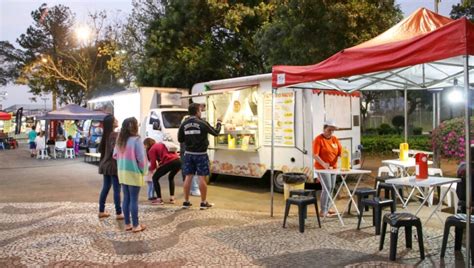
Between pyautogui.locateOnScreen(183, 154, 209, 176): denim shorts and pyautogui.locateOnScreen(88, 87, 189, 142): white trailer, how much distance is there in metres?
6.33

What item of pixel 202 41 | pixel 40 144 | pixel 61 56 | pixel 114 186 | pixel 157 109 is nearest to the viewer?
pixel 114 186

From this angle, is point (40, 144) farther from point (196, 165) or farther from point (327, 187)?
point (327, 187)

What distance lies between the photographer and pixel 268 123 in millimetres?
9695

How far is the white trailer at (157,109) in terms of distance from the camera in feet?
46.6

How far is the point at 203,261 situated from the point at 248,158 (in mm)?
5105

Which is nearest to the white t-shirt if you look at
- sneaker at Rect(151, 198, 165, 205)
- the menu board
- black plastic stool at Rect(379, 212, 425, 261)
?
sneaker at Rect(151, 198, 165, 205)

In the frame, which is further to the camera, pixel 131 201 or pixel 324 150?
pixel 324 150

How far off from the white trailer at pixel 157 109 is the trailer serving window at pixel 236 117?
10.6 ft

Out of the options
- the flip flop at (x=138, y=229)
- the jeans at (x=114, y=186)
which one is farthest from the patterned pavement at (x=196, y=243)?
the jeans at (x=114, y=186)

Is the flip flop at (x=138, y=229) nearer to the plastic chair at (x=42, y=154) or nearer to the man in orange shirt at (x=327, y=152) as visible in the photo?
the man in orange shirt at (x=327, y=152)

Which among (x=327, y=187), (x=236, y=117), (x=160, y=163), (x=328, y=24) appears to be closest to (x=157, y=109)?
(x=236, y=117)

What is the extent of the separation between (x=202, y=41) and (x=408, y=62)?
1450 cm

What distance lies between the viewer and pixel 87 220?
728 cm

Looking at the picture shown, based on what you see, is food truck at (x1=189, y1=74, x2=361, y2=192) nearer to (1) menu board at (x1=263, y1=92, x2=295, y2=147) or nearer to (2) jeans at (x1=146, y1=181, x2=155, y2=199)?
(1) menu board at (x1=263, y1=92, x2=295, y2=147)
